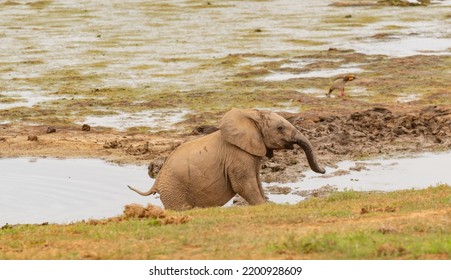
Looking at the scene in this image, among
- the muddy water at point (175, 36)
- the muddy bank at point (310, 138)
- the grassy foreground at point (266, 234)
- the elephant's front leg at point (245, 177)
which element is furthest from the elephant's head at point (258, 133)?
the muddy water at point (175, 36)

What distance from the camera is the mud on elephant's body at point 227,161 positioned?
65.7 feet

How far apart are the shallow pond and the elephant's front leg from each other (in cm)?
115

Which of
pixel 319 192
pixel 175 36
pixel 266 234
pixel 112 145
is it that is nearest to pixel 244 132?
pixel 319 192

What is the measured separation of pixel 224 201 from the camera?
2050 cm

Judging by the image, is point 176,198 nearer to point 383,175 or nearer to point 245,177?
point 245,177

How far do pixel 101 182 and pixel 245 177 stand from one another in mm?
4207

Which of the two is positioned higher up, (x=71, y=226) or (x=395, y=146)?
(x=71, y=226)

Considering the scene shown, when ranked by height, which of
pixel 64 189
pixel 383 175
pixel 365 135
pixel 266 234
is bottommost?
pixel 365 135

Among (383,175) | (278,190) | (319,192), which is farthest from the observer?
(383,175)

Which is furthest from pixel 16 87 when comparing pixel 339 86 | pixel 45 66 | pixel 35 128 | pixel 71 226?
pixel 71 226

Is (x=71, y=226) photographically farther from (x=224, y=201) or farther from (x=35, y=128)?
(x=35, y=128)

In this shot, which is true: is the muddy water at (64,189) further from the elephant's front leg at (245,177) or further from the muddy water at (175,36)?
the muddy water at (175,36)

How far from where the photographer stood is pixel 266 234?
13.5 m

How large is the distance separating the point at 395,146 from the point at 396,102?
6132 mm
